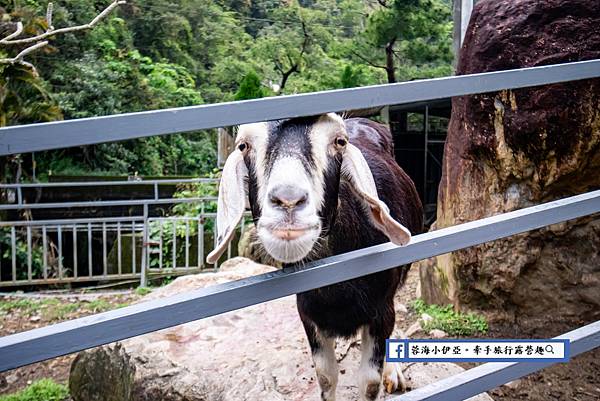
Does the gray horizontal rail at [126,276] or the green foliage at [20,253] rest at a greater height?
the gray horizontal rail at [126,276]

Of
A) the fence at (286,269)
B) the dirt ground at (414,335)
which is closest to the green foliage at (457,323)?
the dirt ground at (414,335)

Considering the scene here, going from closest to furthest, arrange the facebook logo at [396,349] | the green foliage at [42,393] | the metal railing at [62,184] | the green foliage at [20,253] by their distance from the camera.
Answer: the facebook logo at [396,349], the green foliage at [42,393], the metal railing at [62,184], the green foliage at [20,253]

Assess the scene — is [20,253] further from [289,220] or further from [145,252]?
[289,220]

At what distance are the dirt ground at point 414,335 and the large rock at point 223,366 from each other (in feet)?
2.05

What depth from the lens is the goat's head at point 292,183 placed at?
1424 mm

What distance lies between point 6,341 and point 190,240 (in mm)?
7197

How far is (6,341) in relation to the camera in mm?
1022

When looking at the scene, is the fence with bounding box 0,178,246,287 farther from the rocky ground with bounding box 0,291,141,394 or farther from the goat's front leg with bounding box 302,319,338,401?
the goat's front leg with bounding box 302,319,338,401

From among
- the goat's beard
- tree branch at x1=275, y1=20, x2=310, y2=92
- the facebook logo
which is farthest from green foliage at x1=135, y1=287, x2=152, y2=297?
tree branch at x1=275, y1=20, x2=310, y2=92

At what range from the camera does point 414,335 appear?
162 inches

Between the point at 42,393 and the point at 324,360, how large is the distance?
2853 millimetres

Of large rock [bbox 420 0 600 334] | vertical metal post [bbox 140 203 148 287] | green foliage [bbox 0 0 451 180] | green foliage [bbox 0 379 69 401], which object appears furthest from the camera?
green foliage [bbox 0 0 451 180]

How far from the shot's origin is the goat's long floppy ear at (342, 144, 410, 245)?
59.6 inches

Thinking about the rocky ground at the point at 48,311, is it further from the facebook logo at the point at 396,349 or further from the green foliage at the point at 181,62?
the green foliage at the point at 181,62
